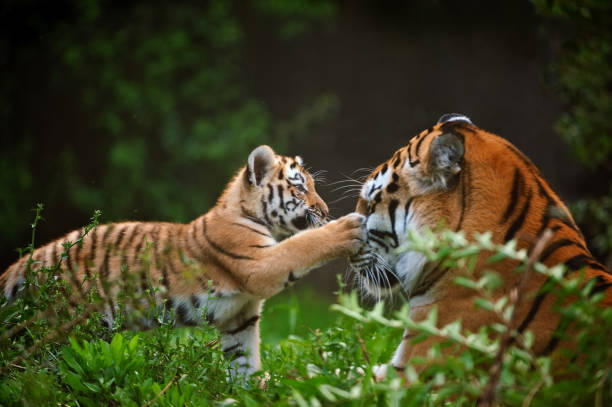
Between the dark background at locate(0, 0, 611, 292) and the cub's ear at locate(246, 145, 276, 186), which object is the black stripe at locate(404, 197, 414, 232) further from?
→ the dark background at locate(0, 0, 611, 292)

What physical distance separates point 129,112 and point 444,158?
5305mm

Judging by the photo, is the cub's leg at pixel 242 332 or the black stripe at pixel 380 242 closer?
the black stripe at pixel 380 242

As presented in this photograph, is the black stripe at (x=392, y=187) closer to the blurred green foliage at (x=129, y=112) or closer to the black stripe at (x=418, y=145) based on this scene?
the black stripe at (x=418, y=145)

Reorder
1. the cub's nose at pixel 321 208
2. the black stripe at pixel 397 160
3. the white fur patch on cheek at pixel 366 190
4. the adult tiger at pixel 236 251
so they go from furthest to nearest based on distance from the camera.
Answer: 1. the cub's nose at pixel 321 208
2. the adult tiger at pixel 236 251
3. the white fur patch on cheek at pixel 366 190
4. the black stripe at pixel 397 160

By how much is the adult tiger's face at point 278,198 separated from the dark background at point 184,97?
314 centimetres

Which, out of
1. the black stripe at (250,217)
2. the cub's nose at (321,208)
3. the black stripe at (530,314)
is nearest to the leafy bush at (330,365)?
the black stripe at (530,314)

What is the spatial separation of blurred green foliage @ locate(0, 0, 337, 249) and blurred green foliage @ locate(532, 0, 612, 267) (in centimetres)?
323

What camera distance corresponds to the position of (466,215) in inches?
82.1

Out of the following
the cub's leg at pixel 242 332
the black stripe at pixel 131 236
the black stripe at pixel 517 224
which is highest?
the black stripe at pixel 517 224

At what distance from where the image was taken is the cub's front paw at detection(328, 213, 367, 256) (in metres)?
2.69

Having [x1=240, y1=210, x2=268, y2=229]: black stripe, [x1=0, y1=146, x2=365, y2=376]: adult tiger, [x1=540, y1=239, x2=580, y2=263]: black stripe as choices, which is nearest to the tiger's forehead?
[x1=0, y1=146, x2=365, y2=376]: adult tiger

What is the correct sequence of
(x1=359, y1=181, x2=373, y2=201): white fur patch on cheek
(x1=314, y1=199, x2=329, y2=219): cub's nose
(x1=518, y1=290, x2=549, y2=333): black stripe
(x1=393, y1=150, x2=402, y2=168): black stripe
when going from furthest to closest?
(x1=314, y1=199, x2=329, y2=219): cub's nose → (x1=359, y1=181, x2=373, y2=201): white fur patch on cheek → (x1=393, y1=150, x2=402, y2=168): black stripe → (x1=518, y1=290, x2=549, y2=333): black stripe

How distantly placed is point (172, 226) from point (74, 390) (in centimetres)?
157

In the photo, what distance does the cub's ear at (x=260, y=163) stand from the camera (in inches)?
131
